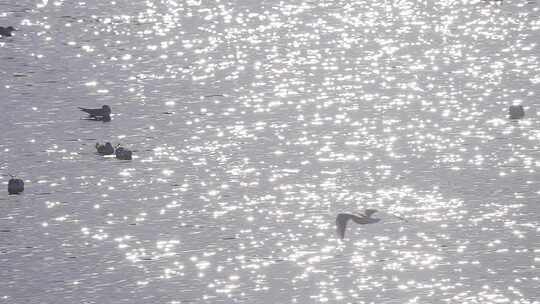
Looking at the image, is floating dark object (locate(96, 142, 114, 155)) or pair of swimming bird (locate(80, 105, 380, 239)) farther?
floating dark object (locate(96, 142, 114, 155))

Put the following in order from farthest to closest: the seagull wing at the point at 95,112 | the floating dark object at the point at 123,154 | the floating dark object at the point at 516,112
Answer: the seagull wing at the point at 95,112 < the floating dark object at the point at 516,112 < the floating dark object at the point at 123,154

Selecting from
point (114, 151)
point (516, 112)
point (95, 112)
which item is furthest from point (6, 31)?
point (516, 112)

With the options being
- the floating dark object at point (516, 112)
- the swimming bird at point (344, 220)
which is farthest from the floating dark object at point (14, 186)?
the floating dark object at point (516, 112)

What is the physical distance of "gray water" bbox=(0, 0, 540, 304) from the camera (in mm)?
32250

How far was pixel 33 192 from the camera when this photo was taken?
123ft

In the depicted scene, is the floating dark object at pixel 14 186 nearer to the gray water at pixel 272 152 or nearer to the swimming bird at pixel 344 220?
the gray water at pixel 272 152

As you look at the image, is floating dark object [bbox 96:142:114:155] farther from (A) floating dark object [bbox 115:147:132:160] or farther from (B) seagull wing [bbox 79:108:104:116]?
(B) seagull wing [bbox 79:108:104:116]

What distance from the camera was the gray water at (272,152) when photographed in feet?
106

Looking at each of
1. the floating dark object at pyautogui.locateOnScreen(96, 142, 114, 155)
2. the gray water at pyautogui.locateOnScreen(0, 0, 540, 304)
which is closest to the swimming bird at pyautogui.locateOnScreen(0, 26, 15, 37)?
the gray water at pyautogui.locateOnScreen(0, 0, 540, 304)

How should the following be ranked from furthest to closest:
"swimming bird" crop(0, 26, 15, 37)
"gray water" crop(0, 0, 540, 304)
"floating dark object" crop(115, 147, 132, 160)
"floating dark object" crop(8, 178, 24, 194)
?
"swimming bird" crop(0, 26, 15, 37) < "floating dark object" crop(115, 147, 132, 160) < "floating dark object" crop(8, 178, 24, 194) < "gray water" crop(0, 0, 540, 304)

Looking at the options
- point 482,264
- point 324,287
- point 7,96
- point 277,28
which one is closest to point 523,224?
point 482,264

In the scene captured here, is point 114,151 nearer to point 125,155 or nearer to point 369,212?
point 125,155

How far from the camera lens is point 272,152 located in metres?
41.0

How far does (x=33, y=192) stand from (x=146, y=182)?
3202 millimetres
